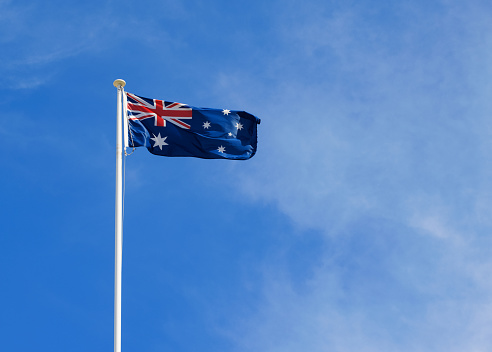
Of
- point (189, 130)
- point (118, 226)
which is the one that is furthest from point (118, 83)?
point (118, 226)

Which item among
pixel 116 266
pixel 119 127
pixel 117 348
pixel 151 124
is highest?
pixel 151 124

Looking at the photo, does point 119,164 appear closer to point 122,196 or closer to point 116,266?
point 122,196

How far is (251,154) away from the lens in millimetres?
27625

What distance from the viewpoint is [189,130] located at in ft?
86.8

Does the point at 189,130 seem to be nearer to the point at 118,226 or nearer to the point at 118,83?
the point at 118,83

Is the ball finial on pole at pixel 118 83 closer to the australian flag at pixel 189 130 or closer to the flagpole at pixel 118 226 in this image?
the flagpole at pixel 118 226

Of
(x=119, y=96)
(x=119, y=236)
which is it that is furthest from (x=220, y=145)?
(x=119, y=236)

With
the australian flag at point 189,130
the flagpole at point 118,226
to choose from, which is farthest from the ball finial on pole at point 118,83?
the australian flag at point 189,130

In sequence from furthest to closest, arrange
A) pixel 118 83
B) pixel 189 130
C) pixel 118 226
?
1. pixel 189 130
2. pixel 118 83
3. pixel 118 226

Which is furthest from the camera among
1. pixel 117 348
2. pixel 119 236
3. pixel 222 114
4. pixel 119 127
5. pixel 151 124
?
pixel 222 114

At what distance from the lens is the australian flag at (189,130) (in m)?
25.6

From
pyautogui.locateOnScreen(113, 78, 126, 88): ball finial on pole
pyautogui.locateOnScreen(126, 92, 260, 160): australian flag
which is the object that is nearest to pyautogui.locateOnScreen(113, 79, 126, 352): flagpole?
pyautogui.locateOnScreen(113, 78, 126, 88): ball finial on pole

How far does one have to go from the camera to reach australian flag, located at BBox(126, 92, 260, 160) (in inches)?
1008

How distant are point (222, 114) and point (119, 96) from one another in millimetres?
4758
